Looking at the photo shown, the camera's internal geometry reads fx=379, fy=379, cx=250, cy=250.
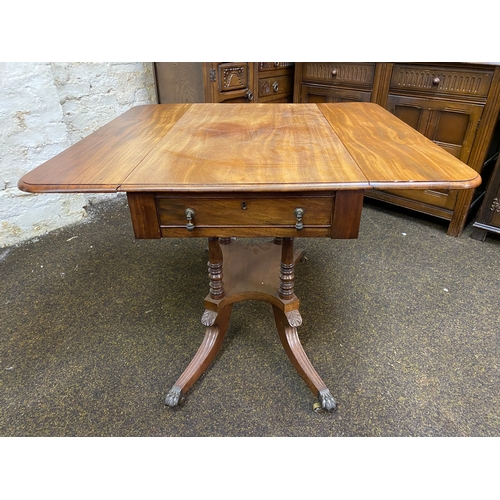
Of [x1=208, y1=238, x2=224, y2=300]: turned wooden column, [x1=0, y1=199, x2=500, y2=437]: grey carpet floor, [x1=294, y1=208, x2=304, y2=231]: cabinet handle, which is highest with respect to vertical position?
[x1=294, y1=208, x2=304, y2=231]: cabinet handle

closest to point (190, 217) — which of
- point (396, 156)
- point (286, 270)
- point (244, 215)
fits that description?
point (244, 215)

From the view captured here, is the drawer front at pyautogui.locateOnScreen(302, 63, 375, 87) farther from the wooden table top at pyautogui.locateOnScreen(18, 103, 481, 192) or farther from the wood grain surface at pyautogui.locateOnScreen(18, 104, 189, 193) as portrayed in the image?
the wood grain surface at pyautogui.locateOnScreen(18, 104, 189, 193)

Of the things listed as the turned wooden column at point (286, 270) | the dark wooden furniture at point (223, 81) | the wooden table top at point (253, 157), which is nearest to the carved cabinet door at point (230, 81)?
the dark wooden furniture at point (223, 81)

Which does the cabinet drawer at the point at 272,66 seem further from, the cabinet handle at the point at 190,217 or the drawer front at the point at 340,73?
the cabinet handle at the point at 190,217

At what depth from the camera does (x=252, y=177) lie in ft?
2.80

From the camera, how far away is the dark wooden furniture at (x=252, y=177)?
0.84m

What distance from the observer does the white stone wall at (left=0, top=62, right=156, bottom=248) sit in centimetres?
190

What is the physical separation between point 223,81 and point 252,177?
148 centimetres

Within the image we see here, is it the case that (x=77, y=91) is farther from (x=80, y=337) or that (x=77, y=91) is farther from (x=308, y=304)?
(x=308, y=304)

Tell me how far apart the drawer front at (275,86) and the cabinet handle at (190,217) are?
5.78ft

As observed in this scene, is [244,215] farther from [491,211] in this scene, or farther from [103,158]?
[491,211]

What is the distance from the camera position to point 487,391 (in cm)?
127

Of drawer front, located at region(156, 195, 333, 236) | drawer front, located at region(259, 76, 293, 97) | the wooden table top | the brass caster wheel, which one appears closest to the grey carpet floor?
the brass caster wheel

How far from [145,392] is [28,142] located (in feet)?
4.93
